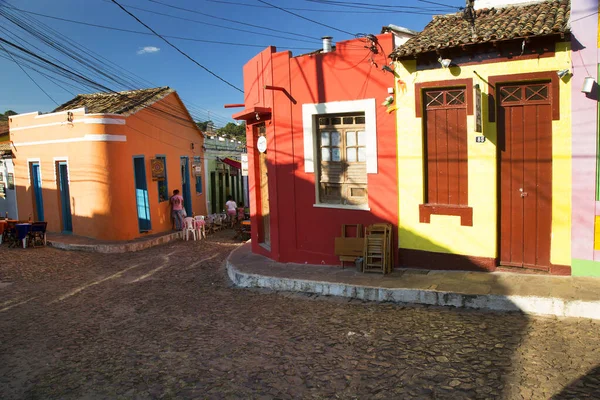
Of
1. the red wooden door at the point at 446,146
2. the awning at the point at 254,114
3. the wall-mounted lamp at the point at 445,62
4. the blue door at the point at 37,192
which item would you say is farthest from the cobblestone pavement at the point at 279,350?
the blue door at the point at 37,192

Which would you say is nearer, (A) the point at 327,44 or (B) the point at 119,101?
(A) the point at 327,44

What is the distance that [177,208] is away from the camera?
1716 cm

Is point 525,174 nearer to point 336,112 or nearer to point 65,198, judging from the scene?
point 336,112

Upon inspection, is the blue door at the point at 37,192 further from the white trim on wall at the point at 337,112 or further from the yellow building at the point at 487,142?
the yellow building at the point at 487,142

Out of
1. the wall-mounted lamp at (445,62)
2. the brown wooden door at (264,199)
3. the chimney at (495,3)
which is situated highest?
the chimney at (495,3)

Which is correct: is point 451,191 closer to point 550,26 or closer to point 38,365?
point 550,26

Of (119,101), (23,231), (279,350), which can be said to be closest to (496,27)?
(279,350)

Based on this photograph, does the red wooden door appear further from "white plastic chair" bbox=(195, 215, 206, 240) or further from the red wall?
"white plastic chair" bbox=(195, 215, 206, 240)

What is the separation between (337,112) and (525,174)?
345 cm

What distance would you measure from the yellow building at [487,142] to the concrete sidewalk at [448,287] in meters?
0.51

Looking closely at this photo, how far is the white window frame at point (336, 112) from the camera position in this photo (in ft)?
28.1

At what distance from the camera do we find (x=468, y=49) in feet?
24.7

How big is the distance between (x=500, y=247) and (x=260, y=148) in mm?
5442

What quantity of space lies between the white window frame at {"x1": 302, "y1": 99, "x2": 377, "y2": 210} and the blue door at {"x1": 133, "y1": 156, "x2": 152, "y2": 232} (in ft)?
28.2
